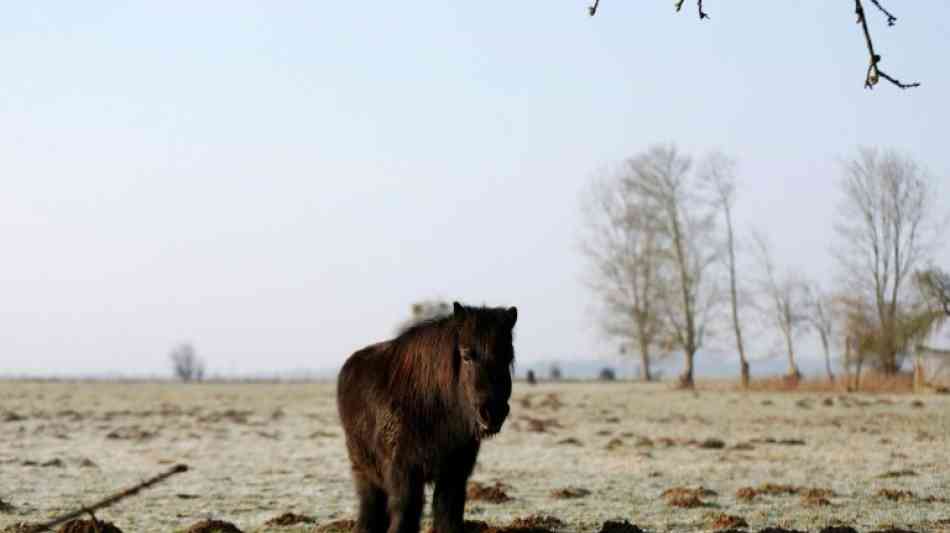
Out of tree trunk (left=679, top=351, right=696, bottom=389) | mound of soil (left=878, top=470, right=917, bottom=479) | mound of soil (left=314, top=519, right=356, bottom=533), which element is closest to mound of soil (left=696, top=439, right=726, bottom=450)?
mound of soil (left=878, top=470, right=917, bottom=479)

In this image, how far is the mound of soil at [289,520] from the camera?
13180mm

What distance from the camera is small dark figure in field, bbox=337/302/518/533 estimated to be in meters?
8.91

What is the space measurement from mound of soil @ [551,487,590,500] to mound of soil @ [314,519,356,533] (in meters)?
4.32

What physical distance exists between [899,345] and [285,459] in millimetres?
40326

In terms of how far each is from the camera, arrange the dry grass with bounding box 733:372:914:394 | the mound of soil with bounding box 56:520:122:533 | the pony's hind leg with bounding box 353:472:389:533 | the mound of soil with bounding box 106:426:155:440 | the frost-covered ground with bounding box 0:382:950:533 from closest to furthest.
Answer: the pony's hind leg with bounding box 353:472:389:533 → the mound of soil with bounding box 56:520:122:533 → the frost-covered ground with bounding box 0:382:950:533 → the mound of soil with bounding box 106:426:155:440 → the dry grass with bounding box 733:372:914:394

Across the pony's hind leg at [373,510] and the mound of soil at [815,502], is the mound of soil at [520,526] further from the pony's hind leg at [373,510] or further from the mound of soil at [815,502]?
the mound of soil at [815,502]

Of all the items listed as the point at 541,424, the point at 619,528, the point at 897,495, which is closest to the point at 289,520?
the point at 619,528

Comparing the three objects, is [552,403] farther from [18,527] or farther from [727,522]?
[18,527]

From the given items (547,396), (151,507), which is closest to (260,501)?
(151,507)

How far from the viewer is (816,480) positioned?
18.3 meters

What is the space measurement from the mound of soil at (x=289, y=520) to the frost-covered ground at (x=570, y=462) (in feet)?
0.57

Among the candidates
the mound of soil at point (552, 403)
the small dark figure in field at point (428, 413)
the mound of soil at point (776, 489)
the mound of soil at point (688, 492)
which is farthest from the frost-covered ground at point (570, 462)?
the small dark figure in field at point (428, 413)

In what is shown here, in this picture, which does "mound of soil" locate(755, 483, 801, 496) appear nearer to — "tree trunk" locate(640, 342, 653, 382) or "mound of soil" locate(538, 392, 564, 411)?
"mound of soil" locate(538, 392, 564, 411)

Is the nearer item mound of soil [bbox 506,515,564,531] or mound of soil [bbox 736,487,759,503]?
mound of soil [bbox 506,515,564,531]
